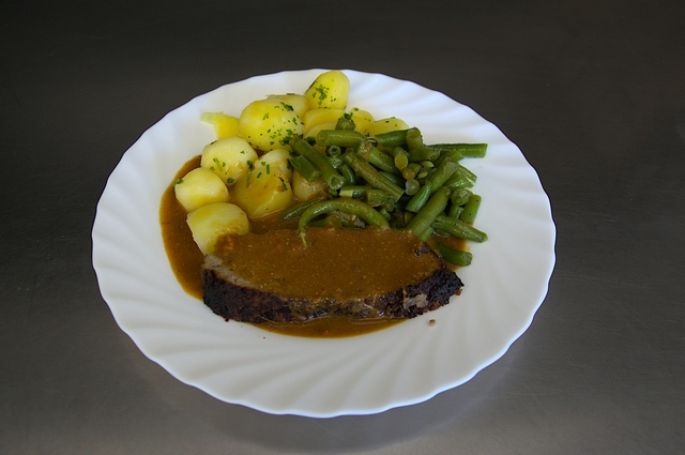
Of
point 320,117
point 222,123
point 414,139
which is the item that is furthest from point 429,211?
point 222,123

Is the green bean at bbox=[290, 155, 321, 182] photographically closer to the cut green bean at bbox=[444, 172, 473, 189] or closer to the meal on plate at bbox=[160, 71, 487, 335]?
the meal on plate at bbox=[160, 71, 487, 335]

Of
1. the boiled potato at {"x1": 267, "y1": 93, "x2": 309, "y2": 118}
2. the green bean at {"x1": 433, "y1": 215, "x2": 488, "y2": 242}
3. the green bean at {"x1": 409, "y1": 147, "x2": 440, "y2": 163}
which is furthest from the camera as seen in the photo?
the boiled potato at {"x1": 267, "y1": 93, "x2": 309, "y2": 118}

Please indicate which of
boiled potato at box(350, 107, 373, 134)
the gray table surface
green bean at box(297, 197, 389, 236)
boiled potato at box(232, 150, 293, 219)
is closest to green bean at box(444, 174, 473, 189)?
green bean at box(297, 197, 389, 236)

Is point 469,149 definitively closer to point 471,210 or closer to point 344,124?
point 471,210

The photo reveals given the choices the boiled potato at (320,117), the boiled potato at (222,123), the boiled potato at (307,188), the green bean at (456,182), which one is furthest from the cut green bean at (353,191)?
the boiled potato at (222,123)

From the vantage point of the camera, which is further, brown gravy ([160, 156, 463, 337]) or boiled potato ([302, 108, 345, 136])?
boiled potato ([302, 108, 345, 136])

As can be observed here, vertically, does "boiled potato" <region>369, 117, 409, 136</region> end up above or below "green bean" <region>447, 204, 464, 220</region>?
above
